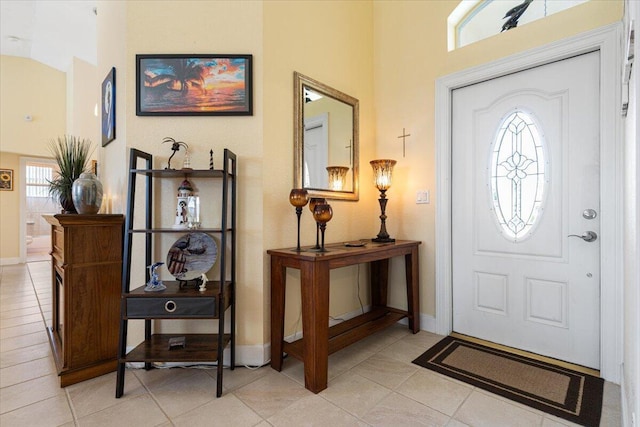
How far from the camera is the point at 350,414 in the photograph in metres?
1.60

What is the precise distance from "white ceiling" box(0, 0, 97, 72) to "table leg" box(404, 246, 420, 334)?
17.2ft

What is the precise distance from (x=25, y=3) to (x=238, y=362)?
599 centimetres

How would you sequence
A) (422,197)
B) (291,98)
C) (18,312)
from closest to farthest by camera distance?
1. (291,98)
2. (422,197)
3. (18,312)

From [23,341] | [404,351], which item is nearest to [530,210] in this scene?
[404,351]

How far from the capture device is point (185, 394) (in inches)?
69.7

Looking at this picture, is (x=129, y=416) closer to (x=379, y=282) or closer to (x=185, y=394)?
(x=185, y=394)

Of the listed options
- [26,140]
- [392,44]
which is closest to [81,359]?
[392,44]

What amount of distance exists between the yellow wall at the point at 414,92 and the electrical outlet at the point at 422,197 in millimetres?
37

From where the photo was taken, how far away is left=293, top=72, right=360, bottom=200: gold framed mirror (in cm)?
236

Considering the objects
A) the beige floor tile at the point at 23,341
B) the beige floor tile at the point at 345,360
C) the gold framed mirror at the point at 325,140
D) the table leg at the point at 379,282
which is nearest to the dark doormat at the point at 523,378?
the beige floor tile at the point at 345,360

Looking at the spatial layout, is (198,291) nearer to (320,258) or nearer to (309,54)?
(320,258)

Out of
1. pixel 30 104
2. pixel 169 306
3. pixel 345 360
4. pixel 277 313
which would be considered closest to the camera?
pixel 169 306

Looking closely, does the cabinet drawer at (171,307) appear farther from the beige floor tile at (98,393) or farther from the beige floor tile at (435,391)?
the beige floor tile at (435,391)

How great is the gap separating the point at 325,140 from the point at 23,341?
121 inches
